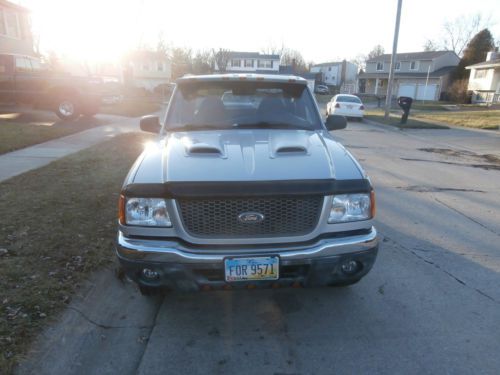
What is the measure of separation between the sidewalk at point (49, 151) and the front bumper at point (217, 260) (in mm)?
4915

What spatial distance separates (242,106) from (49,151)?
6.59m

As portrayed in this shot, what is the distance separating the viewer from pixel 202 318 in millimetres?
3078

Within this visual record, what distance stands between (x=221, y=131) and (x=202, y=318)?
1650mm

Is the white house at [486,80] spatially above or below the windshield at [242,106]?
above

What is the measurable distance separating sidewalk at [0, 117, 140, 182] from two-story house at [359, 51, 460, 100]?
44.3 meters

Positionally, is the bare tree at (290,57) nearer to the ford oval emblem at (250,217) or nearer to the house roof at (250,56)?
the house roof at (250,56)

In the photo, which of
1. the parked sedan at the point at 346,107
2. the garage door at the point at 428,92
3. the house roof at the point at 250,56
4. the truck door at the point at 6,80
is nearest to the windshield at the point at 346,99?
the parked sedan at the point at 346,107

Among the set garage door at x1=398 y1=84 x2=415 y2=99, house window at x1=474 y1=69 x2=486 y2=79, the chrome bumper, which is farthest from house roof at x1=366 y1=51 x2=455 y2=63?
the chrome bumper

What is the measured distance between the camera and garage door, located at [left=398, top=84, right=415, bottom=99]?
170 ft

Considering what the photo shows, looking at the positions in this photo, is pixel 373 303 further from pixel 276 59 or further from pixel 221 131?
pixel 276 59

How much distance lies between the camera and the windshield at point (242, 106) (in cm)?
389

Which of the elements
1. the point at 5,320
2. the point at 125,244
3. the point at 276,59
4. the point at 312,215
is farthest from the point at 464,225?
the point at 276,59

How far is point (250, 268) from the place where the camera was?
8.39ft

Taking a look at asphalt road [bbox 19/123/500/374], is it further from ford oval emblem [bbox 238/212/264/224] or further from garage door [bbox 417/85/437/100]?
garage door [bbox 417/85/437/100]
